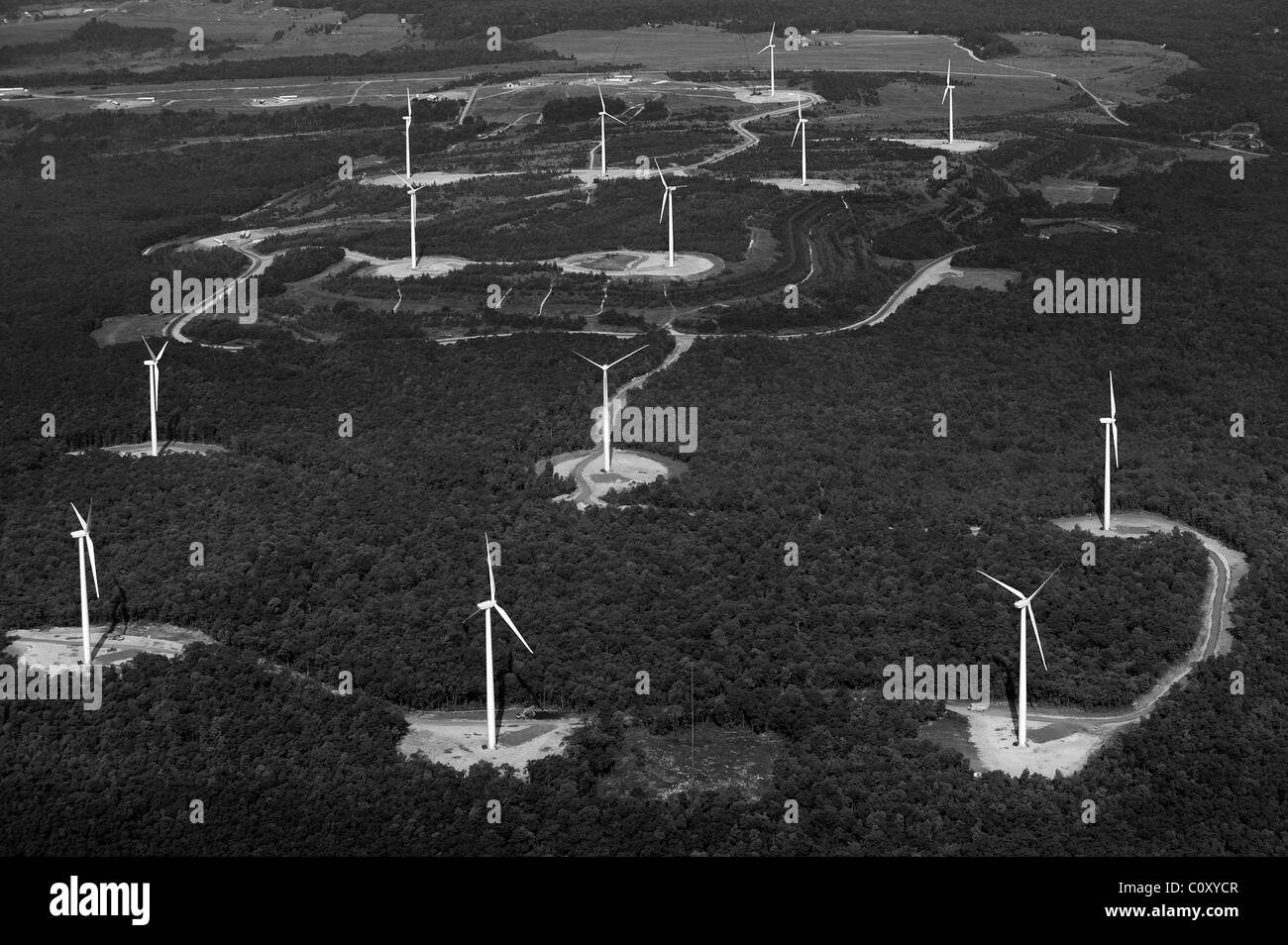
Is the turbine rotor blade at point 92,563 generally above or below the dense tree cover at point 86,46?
above

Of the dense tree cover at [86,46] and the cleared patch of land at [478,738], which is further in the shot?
the dense tree cover at [86,46]

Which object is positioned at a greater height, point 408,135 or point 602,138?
point 602,138

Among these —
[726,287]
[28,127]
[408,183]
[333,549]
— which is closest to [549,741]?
[333,549]

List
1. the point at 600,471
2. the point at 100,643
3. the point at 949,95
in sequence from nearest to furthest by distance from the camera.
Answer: the point at 100,643 → the point at 600,471 → the point at 949,95

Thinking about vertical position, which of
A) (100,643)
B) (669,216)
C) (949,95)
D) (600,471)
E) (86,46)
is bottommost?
(86,46)

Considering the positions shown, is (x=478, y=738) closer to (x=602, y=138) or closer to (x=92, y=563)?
(x=92, y=563)

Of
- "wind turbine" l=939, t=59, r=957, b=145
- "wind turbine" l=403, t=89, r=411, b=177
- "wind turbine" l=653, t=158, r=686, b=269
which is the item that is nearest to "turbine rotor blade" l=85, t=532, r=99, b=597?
"wind turbine" l=653, t=158, r=686, b=269

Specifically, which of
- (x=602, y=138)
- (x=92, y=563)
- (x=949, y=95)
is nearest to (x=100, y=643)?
(x=92, y=563)

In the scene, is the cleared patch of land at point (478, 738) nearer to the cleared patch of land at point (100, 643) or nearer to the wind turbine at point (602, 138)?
the cleared patch of land at point (100, 643)

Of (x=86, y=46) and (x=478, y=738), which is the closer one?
(x=478, y=738)

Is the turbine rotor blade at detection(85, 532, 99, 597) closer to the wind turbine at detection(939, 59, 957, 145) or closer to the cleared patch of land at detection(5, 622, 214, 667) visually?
the cleared patch of land at detection(5, 622, 214, 667)

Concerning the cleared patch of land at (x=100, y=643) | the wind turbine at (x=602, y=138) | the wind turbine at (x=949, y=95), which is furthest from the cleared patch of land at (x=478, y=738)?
the wind turbine at (x=949, y=95)
